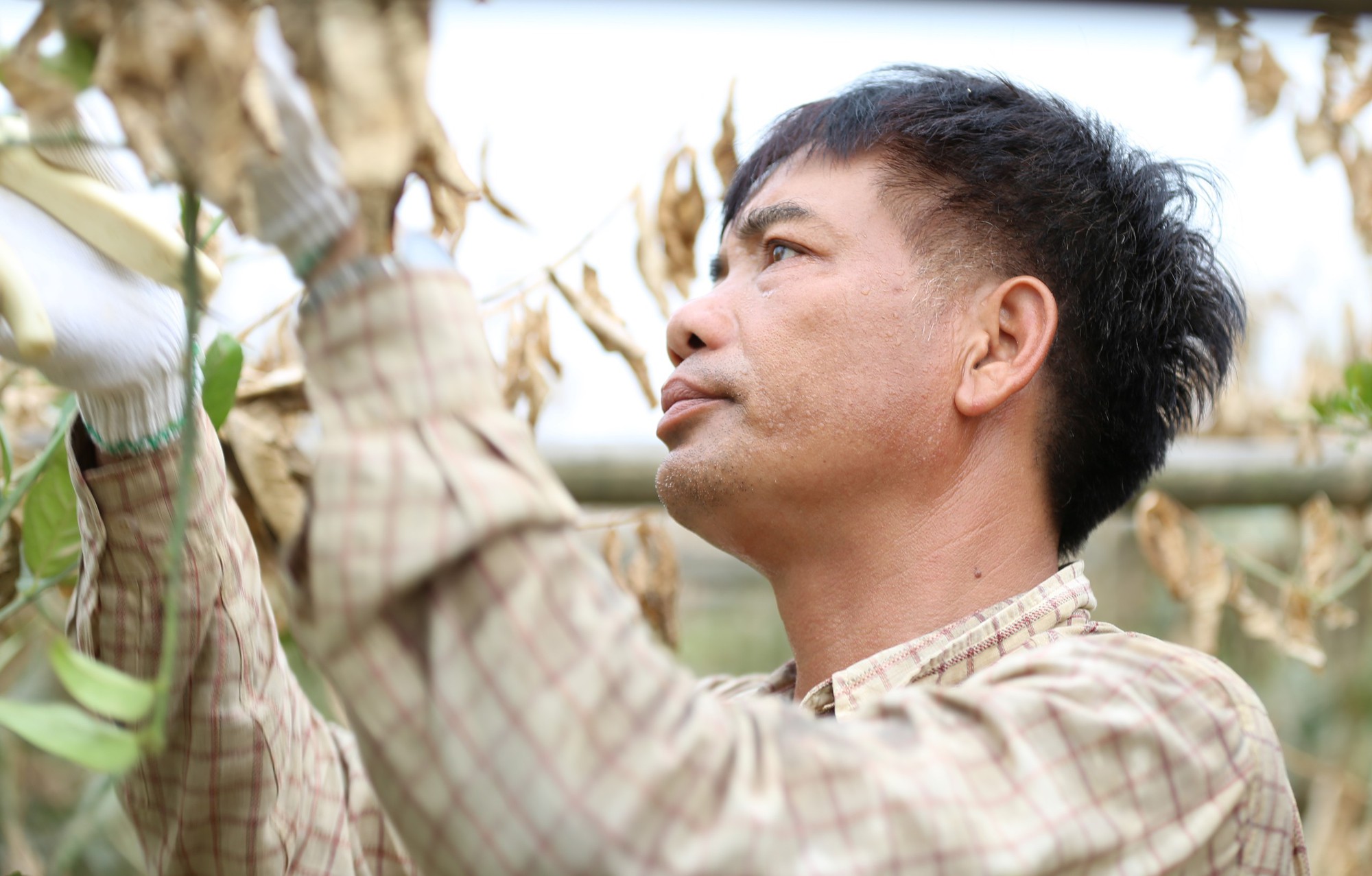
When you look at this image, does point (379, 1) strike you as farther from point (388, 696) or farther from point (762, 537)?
point (762, 537)

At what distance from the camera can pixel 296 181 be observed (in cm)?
58

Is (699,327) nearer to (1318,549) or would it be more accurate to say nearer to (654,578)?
(654,578)

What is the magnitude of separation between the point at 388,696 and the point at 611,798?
119 millimetres

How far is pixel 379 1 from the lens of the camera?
1.73ft

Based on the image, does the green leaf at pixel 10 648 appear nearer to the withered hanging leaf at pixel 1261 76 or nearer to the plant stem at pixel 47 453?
the plant stem at pixel 47 453

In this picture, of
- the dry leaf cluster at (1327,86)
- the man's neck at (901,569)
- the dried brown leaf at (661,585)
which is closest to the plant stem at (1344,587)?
the dry leaf cluster at (1327,86)

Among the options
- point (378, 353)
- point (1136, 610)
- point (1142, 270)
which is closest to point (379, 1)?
point (378, 353)

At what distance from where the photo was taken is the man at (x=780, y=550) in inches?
23.0

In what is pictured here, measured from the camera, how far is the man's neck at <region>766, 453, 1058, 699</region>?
104cm

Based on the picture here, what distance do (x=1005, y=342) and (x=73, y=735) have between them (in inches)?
32.8

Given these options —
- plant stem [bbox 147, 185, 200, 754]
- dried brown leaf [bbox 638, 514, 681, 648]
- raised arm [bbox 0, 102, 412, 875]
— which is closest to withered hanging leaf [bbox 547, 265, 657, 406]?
dried brown leaf [bbox 638, 514, 681, 648]

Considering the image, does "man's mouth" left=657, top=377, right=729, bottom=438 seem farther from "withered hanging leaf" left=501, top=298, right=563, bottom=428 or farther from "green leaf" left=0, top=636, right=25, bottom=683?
"green leaf" left=0, top=636, right=25, bottom=683

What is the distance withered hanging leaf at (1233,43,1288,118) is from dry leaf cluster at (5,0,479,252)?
3.89ft

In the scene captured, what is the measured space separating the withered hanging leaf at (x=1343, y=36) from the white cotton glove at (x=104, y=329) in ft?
3.91
